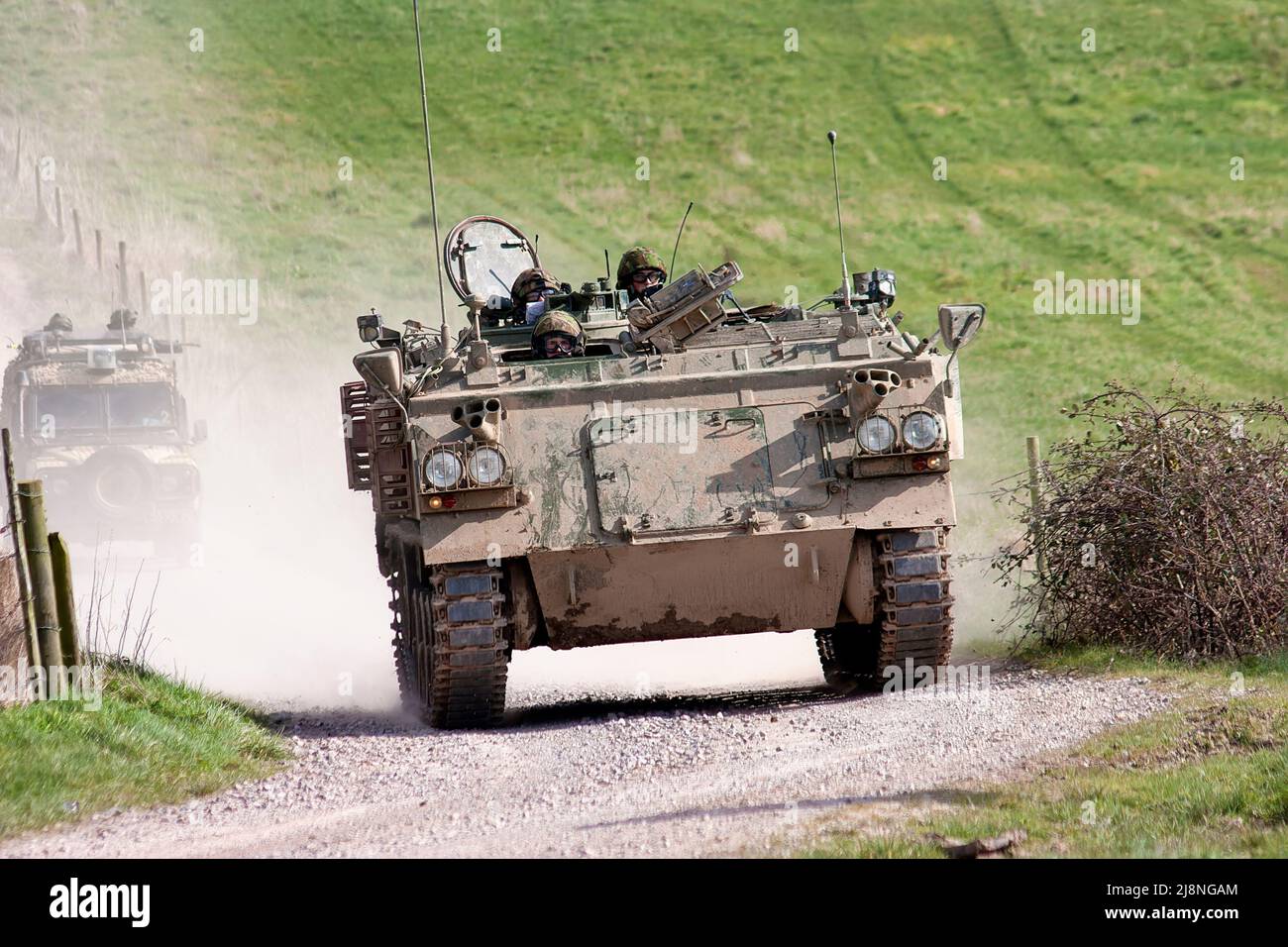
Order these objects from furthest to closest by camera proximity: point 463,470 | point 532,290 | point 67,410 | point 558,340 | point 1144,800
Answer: point 67,410
point 532,290
point 558,340
point 463,470
point 1144,800

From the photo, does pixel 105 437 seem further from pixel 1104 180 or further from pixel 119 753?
pixel 1104 180

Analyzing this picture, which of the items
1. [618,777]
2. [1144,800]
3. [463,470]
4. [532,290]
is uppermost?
[532,290]

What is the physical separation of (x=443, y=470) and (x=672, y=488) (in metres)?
1.29

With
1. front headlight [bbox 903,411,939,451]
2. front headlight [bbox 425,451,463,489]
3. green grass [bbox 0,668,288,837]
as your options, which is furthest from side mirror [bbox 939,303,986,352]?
green grass [bbox 0,668,288,837]

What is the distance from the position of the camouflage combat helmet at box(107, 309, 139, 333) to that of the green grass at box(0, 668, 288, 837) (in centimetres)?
1389

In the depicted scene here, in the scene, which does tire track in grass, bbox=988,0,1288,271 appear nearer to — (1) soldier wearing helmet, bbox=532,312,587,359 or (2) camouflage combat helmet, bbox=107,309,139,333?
(2) camouflage combat helmet, bbox=107,309,139,333

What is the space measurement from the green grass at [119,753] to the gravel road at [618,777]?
7.1 inches

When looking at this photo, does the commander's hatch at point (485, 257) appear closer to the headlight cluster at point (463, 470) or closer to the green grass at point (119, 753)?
the headlight cluster at point (463, 470)

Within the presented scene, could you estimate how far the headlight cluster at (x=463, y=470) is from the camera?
10.6 metres

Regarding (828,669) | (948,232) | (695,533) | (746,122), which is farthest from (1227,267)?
(695,533)

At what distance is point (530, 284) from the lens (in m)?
13.5

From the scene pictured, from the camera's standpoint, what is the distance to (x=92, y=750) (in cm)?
897

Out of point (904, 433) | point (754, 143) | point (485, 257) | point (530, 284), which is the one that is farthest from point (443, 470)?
point (754, 143)

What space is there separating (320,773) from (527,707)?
3.92 metres
